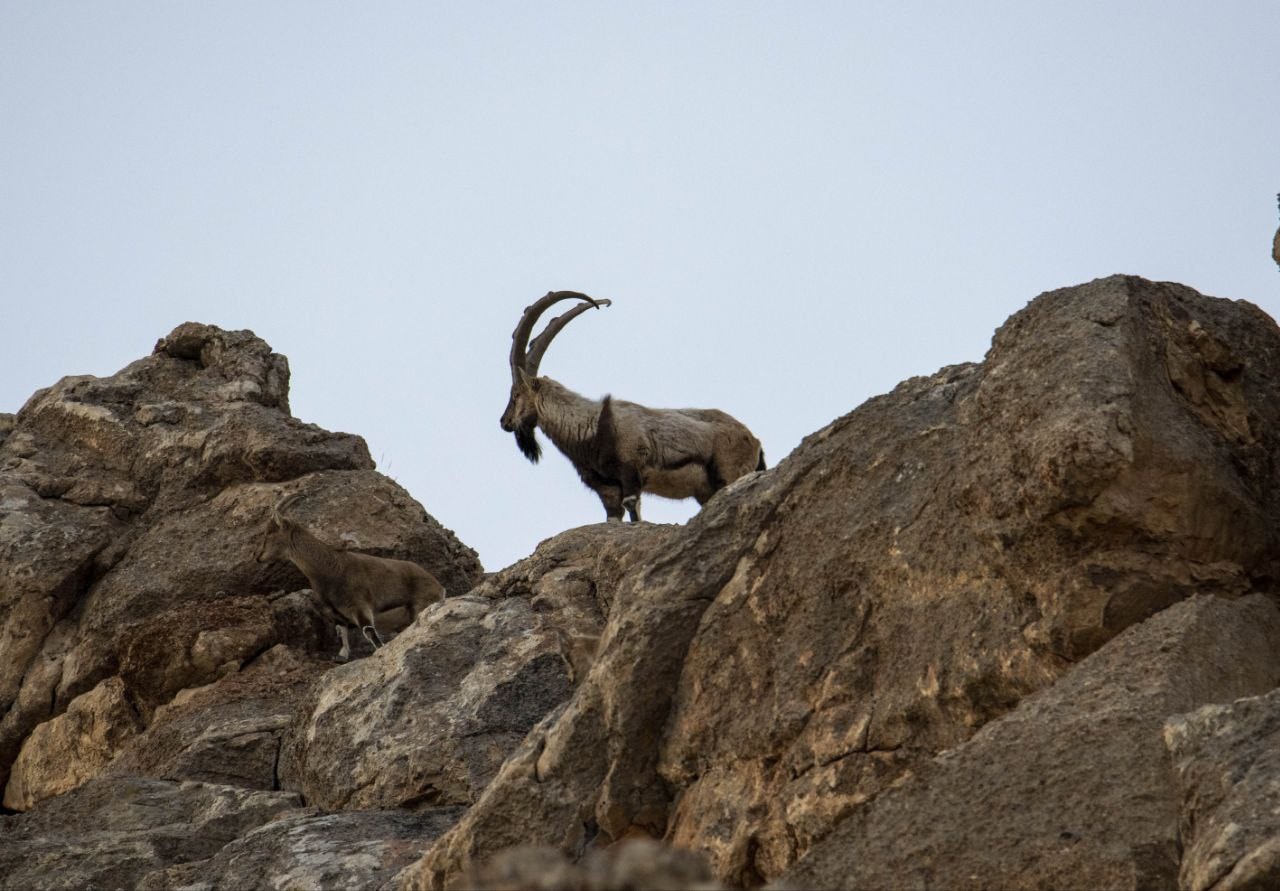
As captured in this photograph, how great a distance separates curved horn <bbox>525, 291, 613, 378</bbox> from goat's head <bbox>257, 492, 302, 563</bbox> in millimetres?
3570

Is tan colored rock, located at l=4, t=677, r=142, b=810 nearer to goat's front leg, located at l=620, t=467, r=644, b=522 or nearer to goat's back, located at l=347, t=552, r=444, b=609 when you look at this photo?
goat's back, located at l=347, t=552, r=444, b=609

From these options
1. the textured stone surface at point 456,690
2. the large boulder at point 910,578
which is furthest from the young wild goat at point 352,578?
the large boulder at point 910,578

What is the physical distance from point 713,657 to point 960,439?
144cm

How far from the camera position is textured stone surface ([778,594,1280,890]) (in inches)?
199

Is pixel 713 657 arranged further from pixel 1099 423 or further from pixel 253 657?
pixel 253 657

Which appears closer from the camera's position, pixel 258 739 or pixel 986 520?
pixel 986 520

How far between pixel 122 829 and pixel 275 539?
3.96 m

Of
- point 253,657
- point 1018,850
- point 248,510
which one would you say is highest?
point 248,510

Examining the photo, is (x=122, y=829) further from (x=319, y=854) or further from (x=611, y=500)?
(x=611, y=500)

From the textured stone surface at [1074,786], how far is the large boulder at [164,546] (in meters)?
6.86

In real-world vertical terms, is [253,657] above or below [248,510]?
below

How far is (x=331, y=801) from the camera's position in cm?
1061

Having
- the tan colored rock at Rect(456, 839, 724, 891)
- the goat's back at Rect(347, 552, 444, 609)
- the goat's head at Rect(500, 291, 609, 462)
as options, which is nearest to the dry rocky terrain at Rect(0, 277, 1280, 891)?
the tan colored rock at Rect(456, 839, 724, 891)

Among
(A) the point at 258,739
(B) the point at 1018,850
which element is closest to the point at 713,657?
(B) the point at 1018,850
